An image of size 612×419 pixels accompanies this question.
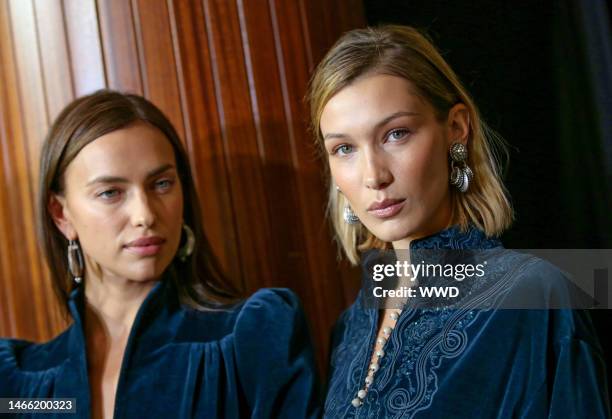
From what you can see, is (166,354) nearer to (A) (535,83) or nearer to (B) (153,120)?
(B) (153,120)

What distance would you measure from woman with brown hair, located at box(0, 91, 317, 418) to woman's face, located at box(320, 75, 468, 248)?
0.38 m

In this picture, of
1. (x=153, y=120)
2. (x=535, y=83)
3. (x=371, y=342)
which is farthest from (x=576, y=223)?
(x=153, y=120)

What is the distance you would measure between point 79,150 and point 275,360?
0.61 m

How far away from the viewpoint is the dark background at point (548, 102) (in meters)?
1.57

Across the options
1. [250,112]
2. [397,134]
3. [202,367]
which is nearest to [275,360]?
[202,367]

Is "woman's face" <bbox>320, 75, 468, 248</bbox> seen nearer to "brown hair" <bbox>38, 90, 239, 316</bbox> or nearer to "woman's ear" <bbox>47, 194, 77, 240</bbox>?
"brown hair" <bbox>38, 90, 239, 316</bbox>

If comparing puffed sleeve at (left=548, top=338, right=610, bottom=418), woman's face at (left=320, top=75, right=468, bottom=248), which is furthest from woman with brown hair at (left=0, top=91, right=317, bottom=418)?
puffed sleeve at (left=548, top=338, right=610, bottom=418)

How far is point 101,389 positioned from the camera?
1.87m

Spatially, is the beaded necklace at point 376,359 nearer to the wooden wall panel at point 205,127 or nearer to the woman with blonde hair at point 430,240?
the woman with blonde hair at point 430,240

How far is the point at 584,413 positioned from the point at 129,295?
1038 mm

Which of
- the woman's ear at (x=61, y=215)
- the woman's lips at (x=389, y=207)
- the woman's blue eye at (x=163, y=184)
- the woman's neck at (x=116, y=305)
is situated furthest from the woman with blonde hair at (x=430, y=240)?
the woman's ear at (x=61, y=215)

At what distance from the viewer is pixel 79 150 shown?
190 centimetres
